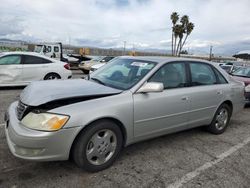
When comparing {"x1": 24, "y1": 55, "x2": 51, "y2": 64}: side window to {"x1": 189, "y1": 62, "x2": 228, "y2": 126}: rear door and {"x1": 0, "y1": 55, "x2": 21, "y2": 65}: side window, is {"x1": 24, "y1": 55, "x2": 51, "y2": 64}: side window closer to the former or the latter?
{"x1": 0, "y1": 55, "x2": 21, "y2": 65}: side window

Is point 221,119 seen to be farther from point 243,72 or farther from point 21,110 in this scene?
point 243,72

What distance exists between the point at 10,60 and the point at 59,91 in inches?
245

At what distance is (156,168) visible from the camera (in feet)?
10.6

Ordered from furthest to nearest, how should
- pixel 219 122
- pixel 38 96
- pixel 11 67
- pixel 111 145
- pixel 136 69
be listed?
pixel 11 67, pixel 219 122, pixel 136 69, pixel 111 145, pixel 38 96

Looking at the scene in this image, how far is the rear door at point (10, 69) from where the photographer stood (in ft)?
26.7

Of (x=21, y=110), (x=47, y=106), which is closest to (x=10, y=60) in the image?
(x=21, y=110)

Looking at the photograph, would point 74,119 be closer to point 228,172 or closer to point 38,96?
point 38,96

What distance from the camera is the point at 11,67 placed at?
26.9 ft

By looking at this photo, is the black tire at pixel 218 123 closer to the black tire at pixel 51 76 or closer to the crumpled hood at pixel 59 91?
the crumpled hood at pixel 59 91

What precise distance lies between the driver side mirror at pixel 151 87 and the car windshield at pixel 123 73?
16 centimetres

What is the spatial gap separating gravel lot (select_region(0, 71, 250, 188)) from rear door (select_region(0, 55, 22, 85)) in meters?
4.50

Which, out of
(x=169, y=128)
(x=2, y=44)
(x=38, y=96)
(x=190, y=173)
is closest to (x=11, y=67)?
(x=38, y=96)

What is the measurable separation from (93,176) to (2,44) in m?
25.6

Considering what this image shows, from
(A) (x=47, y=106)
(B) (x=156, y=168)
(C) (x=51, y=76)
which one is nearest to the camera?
(A) (x=47, y=106)
